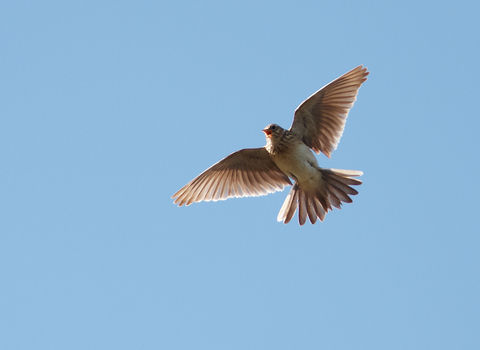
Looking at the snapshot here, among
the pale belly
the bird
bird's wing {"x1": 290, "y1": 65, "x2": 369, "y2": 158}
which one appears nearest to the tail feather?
the bird

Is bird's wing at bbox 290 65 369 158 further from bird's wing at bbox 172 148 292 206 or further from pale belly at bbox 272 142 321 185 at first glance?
bird's wing at bbox 172 148 292 206

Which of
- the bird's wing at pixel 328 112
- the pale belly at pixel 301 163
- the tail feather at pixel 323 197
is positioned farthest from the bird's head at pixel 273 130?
the tail feather at pixel 323 197

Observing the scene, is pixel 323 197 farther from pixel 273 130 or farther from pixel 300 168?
pixel 273 130

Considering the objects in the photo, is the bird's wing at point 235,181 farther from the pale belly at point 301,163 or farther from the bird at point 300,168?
the pale belly at point 301,163

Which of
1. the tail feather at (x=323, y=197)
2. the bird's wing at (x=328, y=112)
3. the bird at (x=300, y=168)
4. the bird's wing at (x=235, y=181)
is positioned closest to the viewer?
the tail feather at (x=323, y=197)

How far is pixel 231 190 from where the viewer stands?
9.54 m

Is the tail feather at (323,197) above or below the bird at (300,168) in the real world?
below

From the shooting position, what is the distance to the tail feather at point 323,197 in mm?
8133

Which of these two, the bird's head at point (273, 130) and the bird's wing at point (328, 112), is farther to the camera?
the bird's wing at point (328, 112)

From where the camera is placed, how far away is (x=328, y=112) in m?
8.73

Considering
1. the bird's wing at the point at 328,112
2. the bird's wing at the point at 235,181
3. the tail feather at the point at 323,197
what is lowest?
the tail feather at the point at 323,197

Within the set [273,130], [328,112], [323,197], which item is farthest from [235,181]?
[328,112]

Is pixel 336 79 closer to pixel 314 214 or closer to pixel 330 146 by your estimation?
pixel 330 146

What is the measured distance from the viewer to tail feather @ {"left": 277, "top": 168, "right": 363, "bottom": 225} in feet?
26.7
